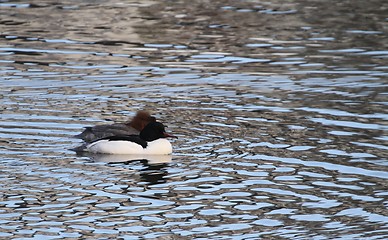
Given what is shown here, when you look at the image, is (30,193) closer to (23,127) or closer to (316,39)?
(23,127)

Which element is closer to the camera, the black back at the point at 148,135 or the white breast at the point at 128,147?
the white breast at the point at 128,147

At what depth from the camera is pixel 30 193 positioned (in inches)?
511

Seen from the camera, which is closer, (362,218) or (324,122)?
(362,218)

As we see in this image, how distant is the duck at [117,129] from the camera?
15.7m

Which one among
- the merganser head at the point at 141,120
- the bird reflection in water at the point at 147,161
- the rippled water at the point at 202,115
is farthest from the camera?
the merganser head at the point at 141,120

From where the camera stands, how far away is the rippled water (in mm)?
12172

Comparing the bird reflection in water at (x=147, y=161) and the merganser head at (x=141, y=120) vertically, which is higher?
the merganser head at (x=141, y=120)

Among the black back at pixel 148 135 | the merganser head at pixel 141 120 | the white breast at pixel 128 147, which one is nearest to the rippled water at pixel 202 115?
the white breast at pixel 128 147

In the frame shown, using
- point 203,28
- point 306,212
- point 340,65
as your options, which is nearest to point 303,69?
point 340,65

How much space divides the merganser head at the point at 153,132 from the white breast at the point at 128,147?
107 mm

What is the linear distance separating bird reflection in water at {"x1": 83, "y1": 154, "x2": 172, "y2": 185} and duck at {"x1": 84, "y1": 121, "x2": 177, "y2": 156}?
8 cm

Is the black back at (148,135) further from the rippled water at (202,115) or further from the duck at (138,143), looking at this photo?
the rippled water at (202,115)

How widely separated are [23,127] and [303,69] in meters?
6.69

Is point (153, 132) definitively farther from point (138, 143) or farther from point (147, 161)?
point (147, 161)
